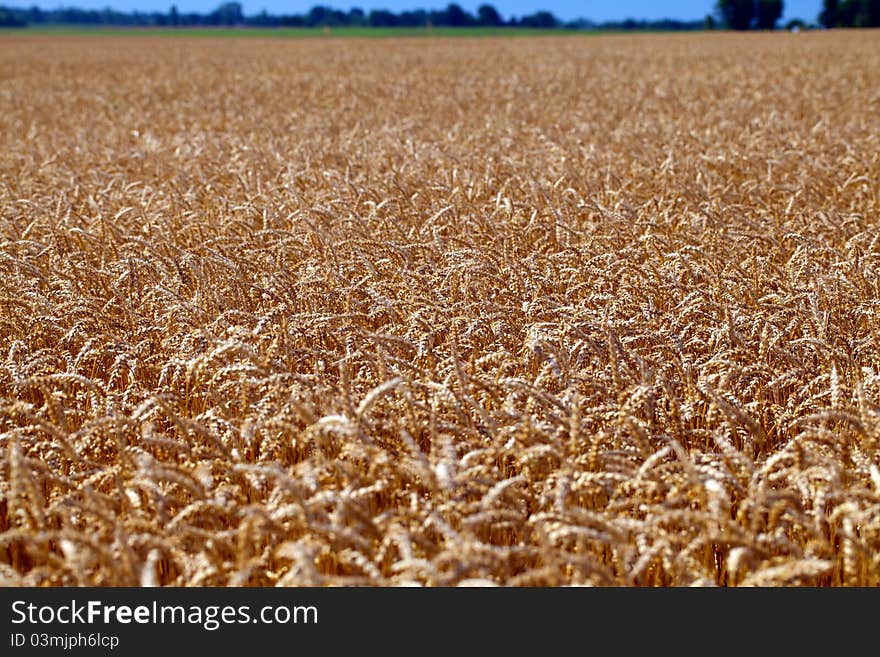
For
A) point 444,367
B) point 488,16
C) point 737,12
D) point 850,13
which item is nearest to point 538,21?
point 488,16

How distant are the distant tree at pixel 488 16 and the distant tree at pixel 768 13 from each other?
41677mm

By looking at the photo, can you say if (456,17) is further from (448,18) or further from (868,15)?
(868,15)

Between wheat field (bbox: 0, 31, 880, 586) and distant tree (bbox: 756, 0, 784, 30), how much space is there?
93.2m

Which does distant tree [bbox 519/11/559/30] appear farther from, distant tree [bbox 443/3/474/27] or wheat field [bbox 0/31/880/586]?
wheat field [bbox 0/31/880/586]

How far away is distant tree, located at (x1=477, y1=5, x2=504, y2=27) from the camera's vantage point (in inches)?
4793

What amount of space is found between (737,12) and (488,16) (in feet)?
141

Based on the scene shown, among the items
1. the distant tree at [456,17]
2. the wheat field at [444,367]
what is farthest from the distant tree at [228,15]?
the wheat field at [444,367]

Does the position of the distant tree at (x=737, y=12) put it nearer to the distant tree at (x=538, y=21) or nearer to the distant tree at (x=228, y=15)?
the distant tree at (x=538, y=21)

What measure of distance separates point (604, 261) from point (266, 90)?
13.4m

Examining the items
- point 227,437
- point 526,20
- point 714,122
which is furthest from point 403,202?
point 526,20

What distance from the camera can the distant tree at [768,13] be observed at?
293 feet

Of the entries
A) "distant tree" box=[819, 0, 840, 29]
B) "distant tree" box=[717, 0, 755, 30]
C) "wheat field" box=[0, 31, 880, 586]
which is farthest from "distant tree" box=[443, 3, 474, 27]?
"wheat field" box=[0, 31, 880, 586]

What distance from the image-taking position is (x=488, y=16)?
122 meters
